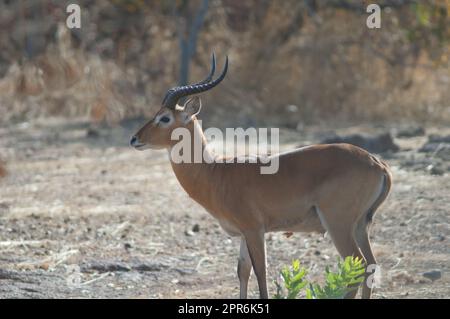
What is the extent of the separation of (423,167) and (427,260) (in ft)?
12.2

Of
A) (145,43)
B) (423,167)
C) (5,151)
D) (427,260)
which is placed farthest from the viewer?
(145,43)

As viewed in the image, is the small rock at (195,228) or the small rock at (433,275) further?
the small rock at (195,228)

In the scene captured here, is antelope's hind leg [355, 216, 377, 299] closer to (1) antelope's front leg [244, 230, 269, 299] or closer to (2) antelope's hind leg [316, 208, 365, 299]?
(2) antelope's hind leg [316, 208, 365, 299]

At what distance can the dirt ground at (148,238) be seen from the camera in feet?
27.7

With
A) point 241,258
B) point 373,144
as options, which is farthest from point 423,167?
point 241,258

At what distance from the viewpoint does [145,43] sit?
2114 cm

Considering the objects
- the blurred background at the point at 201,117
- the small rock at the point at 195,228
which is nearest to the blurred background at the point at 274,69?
the blurred background at the point at 201,117

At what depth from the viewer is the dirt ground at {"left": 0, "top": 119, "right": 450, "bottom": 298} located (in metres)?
8.45

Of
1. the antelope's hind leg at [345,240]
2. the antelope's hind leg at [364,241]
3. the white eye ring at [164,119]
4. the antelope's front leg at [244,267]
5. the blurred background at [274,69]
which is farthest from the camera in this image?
the blurred background at [274,69]

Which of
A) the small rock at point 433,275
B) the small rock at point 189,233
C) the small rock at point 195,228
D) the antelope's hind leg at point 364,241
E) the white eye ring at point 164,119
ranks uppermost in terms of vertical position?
the white eye ring at point 164,119

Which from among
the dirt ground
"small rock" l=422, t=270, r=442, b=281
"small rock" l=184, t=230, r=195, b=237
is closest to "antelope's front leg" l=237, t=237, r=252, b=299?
the dirt ground

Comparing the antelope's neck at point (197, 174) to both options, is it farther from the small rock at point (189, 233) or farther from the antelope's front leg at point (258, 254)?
the small rock at point (189, 233)

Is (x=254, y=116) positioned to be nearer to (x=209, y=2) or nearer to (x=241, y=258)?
(x=209, y=2)
